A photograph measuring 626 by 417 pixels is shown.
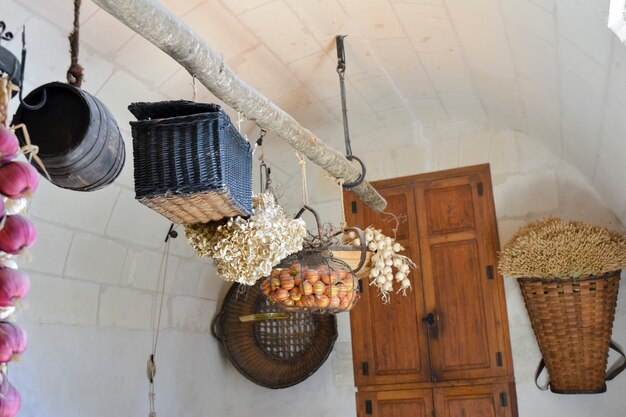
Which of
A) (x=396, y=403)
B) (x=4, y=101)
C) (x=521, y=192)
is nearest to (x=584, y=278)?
(x=521, y=192)

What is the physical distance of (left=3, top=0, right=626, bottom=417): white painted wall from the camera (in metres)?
2.58

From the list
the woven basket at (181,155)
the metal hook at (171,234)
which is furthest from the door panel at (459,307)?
the woven basket at (181,155)

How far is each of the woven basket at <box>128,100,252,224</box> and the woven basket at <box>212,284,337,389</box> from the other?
84.3 inches

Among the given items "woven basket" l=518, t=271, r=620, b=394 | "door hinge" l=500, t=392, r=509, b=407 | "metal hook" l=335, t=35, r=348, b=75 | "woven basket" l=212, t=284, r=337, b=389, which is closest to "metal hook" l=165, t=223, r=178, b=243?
"woven basket" l=212, t=284, r=337, b=389

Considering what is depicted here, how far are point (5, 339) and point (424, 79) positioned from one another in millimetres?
2695

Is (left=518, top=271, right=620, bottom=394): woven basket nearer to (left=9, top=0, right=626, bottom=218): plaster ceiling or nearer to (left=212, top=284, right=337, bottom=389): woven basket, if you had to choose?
(left=9, top=0, right=626, bottom=218): plaster ceiling

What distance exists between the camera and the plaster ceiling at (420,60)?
2.09 metres

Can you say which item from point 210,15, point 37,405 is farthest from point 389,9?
point 37,405

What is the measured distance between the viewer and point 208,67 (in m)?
1.80

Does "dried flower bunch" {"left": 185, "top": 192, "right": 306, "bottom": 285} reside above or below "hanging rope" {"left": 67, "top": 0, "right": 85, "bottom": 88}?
below

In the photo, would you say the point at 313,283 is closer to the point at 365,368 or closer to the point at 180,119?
the point at 180,119

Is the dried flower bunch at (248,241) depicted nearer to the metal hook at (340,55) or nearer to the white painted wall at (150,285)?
the white painted wall at (150,285)

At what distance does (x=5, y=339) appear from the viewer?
2.80 ft

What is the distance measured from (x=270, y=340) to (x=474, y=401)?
124 centimetres
